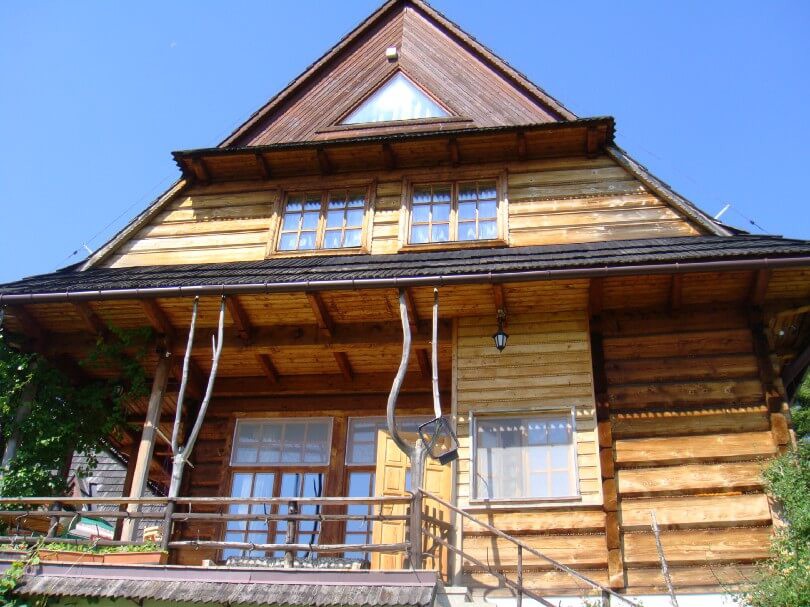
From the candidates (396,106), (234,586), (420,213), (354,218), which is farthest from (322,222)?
(234,586)

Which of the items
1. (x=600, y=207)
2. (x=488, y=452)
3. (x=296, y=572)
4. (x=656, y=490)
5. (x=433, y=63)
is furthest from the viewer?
(x=433, y=63)

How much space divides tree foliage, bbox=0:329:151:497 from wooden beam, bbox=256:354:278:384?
5.13ft

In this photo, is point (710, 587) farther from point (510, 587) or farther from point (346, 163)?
point (346, 163)

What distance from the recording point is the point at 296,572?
25.4 feet

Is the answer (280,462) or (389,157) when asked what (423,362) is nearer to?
(280,462)

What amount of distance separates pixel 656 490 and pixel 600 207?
4.35m

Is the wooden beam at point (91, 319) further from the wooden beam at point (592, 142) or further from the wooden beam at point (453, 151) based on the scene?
the wooden beam at point (592, 142)

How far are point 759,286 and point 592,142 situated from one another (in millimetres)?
3598

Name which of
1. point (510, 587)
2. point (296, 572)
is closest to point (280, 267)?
point (296, 572)

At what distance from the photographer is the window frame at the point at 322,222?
39.1 feet

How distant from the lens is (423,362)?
11031 millimetres

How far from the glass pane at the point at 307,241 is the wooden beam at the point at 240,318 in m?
1.89

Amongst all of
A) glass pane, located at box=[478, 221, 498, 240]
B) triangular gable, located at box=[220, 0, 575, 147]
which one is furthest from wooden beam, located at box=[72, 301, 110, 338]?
glass pane, located at box=[478, 221, 498, 240]

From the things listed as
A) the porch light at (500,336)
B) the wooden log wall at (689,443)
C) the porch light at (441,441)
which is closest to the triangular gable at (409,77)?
the porch light at (500,336)
